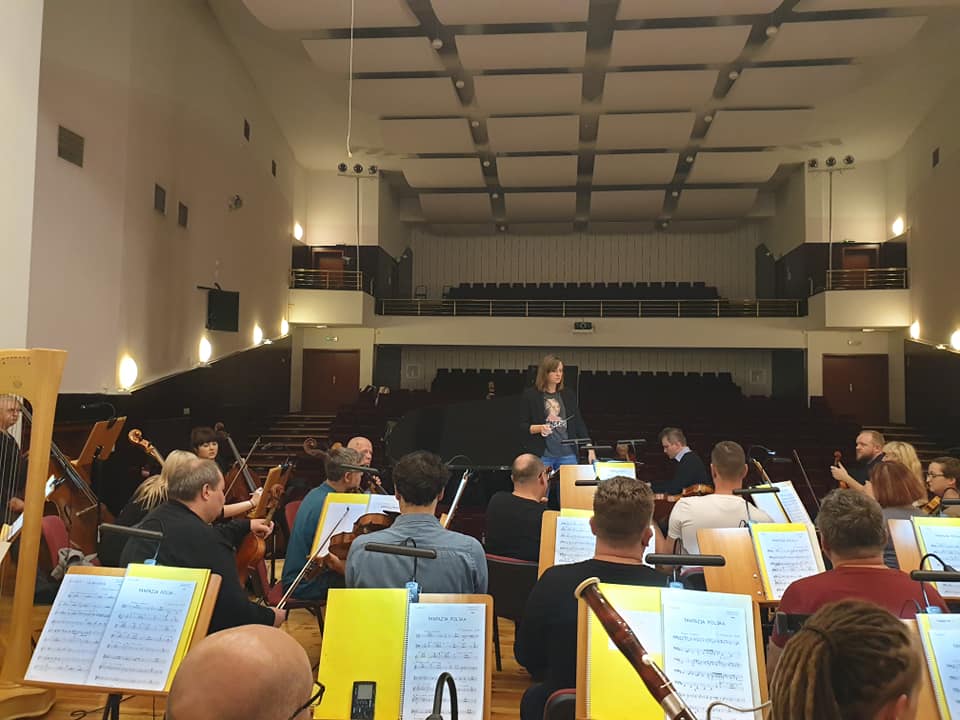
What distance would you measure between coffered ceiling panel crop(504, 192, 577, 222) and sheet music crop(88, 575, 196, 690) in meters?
14.0

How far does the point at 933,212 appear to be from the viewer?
12062 millimetres

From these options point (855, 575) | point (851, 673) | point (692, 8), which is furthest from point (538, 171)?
point (851, 673)

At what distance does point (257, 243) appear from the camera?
1238cm

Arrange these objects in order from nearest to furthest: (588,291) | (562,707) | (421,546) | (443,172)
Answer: (562,707) < (421,546) < (443,172) < (588,291)

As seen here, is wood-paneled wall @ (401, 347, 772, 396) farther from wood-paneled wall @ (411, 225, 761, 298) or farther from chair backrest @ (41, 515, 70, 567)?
chair backrest @ (41, 515, 70, 567)

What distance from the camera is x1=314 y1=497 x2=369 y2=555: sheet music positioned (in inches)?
144

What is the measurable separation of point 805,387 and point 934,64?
6.76 metres

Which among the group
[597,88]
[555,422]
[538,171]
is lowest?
[555,422]

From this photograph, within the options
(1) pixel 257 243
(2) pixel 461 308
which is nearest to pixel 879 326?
(2) pixel 461 308

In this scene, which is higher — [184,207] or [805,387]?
[184,207]

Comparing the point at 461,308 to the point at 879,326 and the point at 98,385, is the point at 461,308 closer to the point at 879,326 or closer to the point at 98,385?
the point at 879,326

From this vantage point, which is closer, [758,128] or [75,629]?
[75,629]

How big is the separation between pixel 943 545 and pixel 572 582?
193cm

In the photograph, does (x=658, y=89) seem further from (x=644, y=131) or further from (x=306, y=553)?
(x=306, y=553)
